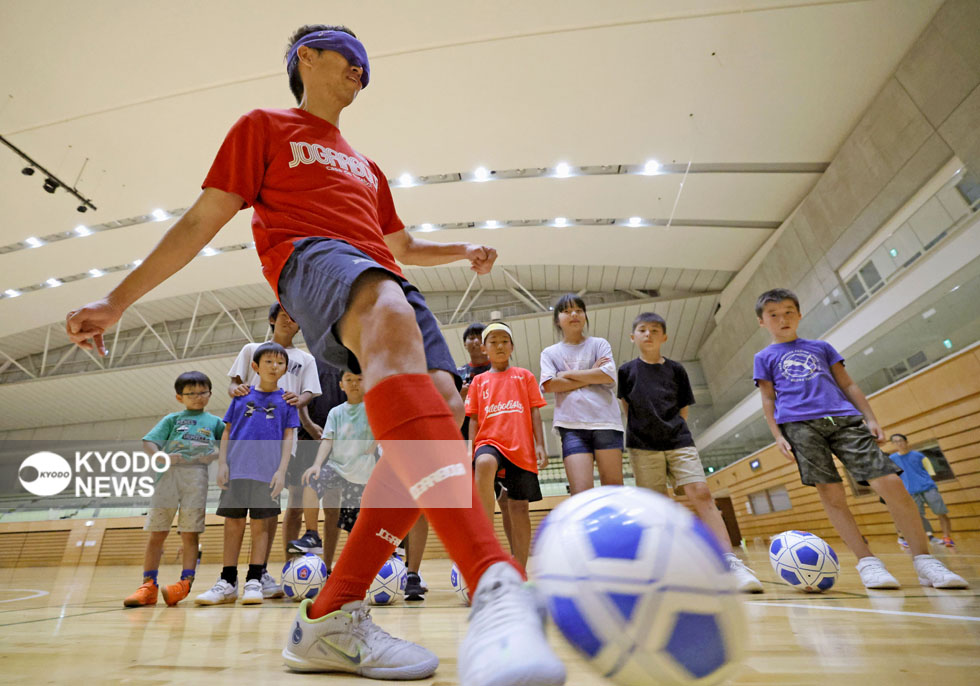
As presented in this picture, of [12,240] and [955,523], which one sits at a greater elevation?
[12,240]

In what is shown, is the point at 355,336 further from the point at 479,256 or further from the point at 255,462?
the point at 255,462

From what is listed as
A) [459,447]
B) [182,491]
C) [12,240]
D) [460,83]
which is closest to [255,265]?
[12,240]

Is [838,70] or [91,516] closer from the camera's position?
[838,70]

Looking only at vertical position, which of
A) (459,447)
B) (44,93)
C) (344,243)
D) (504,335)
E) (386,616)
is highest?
(44,93)

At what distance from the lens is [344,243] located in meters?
1.10

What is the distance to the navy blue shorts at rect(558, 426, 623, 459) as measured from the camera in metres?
2.88

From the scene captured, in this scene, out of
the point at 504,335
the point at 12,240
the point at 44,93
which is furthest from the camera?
the point at 12,240

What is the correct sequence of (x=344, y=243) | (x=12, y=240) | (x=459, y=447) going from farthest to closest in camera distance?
(x=12, y=240)
(x=344, y=243)
(x=459, y=447)

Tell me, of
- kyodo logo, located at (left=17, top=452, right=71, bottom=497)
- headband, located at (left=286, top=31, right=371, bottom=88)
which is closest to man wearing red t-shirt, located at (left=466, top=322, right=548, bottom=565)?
headband, located at (left=286, top=31, right=371, bottom=88)

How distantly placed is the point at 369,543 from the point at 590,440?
198cm

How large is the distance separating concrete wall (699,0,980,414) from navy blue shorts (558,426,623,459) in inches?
257

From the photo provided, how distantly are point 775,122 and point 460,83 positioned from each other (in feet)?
16.5

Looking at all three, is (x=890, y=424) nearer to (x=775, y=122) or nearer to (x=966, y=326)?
(x=966, y=326)

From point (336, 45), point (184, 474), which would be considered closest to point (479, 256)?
point (336, 45)
